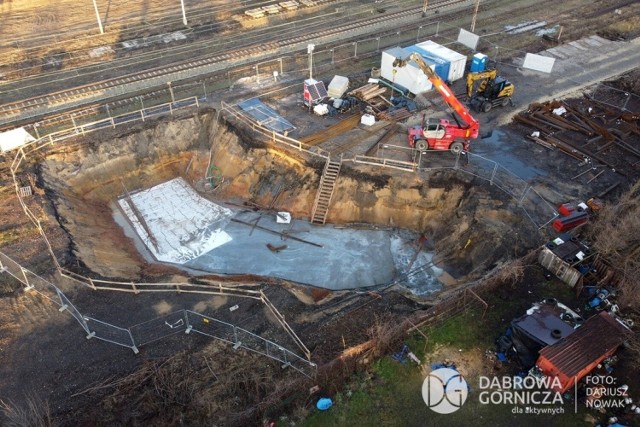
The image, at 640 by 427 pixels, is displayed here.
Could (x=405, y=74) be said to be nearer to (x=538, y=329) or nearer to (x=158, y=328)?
(x=538, y=329)

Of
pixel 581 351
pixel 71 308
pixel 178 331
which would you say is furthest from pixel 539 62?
pixel 71 308

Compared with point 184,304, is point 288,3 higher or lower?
higher

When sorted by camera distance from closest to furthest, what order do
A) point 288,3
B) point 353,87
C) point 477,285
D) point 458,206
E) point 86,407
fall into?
point 86,407, point 477,285, point 458,206, point 353,87, point 288,3

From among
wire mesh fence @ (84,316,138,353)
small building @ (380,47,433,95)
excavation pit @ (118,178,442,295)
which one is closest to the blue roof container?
small building @ (380,47,433,95)

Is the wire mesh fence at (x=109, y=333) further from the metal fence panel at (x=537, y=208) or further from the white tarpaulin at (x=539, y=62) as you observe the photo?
the white tarpaulin at (x=539, y=62)

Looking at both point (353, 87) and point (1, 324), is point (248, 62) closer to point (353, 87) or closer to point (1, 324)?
point (353, 87)

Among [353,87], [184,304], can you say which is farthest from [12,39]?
[184,304]
